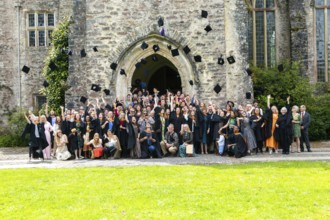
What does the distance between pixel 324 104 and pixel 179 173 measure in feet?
46.2

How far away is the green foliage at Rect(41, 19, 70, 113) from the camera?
23.9m

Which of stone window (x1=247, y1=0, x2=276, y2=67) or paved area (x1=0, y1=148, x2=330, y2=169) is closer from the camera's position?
paved area (x1=0, y1=148, x2=330, y2=169)

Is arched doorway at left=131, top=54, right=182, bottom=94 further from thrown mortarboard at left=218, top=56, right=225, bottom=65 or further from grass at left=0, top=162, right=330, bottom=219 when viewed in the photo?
grass at left=0, top=162, right=330, bottom=219

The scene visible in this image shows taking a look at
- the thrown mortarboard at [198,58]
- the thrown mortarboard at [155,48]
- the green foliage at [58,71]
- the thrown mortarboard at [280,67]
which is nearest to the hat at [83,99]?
the green foliage at [58,71]

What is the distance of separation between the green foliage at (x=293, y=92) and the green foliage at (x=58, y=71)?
8.78 m

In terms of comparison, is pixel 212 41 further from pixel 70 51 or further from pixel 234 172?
pixel 234 172

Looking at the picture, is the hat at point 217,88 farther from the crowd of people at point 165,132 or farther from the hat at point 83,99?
the hat at point 83,99

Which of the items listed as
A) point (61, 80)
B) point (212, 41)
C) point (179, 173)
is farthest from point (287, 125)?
point (61, 80)

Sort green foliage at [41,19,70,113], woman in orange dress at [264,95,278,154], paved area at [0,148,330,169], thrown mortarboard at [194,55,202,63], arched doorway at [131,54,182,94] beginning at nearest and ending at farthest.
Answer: paved area at [0,148,330,169]
woman in orange dress at [264,95,278,154]
thrown mortarboard at [194,55,202,63]
green foliage at [41,19,70,113]
arched doorway at [131,54,182,94]

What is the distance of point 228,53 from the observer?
20938 millimetres

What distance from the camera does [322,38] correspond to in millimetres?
26312

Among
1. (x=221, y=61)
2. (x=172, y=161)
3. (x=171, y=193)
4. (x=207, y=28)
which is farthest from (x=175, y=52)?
(x=171, y=193)

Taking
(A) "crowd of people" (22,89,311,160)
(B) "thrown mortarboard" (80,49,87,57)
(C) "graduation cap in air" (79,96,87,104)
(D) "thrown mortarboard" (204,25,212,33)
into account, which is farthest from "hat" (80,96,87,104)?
(D) "thrown mortarboard" (204,25,212,33)

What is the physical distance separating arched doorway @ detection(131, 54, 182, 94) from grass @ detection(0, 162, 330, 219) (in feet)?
35.7
